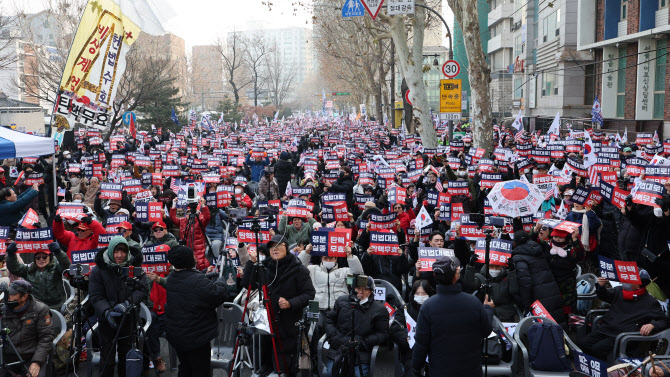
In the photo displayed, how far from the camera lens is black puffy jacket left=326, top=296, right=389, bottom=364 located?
6418mm

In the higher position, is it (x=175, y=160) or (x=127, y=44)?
(x=127, y=44)

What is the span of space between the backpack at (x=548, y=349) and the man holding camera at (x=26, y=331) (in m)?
4.55

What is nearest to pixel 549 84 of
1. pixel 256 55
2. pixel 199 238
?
pixel 199 238

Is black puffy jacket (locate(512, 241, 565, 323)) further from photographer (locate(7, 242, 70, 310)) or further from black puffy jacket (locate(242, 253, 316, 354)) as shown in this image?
photographer (locate(7, 242, 70, 310))

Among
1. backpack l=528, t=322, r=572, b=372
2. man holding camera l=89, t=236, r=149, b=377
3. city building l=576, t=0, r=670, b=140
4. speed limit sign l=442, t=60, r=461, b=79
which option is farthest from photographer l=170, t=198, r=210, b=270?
city building l=576, t=0, r=670, b=140

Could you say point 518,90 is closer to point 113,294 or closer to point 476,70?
point 476,70

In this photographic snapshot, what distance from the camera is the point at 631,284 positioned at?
21.5 ft

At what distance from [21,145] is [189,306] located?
566 centimetres

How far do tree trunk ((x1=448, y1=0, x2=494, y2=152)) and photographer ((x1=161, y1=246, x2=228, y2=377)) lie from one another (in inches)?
600

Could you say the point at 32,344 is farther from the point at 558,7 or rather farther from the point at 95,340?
the point at 558,7

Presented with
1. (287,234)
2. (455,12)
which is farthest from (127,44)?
(455,12)

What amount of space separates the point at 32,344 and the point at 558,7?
4207cm

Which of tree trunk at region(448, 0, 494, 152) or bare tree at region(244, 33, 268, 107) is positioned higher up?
bare tree at region(244, 33, 268, 107)

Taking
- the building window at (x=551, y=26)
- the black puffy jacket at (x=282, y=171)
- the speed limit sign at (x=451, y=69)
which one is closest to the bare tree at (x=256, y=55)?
the building window at (x=551, y=26)
